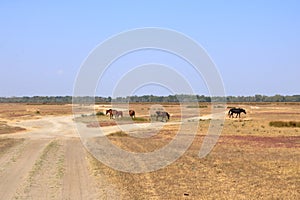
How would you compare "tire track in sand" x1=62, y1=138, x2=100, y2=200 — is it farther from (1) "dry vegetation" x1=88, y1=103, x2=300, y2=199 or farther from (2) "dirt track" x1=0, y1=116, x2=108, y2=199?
(1) "dry vegetation" x1=88, y1=103, x2=300, y2=199

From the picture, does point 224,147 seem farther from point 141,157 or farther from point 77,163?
point 77,163

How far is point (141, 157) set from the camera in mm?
27125

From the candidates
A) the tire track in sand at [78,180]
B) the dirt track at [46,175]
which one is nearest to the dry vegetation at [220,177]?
the tire track in sand at [78,180]

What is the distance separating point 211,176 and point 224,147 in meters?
13.5

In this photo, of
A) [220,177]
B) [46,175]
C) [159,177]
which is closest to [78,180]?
[46,175]

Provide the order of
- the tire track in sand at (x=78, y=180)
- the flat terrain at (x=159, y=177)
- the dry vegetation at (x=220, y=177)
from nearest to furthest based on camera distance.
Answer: the tire track in sand at (x=78, y=180) → the flat terrain at (x=159, y=177) → the dry vegetation at (x=220, y=177)

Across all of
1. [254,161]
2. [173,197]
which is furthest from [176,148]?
[173,197]

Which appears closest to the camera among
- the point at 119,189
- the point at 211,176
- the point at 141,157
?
the point at 119,189

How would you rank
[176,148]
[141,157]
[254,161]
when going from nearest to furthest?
[254,161] → [141,157] → [176,148]

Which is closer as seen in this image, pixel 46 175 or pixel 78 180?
pixel 78 180

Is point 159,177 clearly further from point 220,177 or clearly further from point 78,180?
point 78,180

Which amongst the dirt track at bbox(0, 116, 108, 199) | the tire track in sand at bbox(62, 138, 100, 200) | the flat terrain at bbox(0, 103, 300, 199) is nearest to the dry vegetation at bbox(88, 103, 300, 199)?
the flat terrain at bbox(0, 103, 300, 199)

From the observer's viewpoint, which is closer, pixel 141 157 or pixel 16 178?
pixel 16 178

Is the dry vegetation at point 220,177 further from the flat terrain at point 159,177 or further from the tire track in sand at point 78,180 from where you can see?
the tire track in sand at point 78,180
